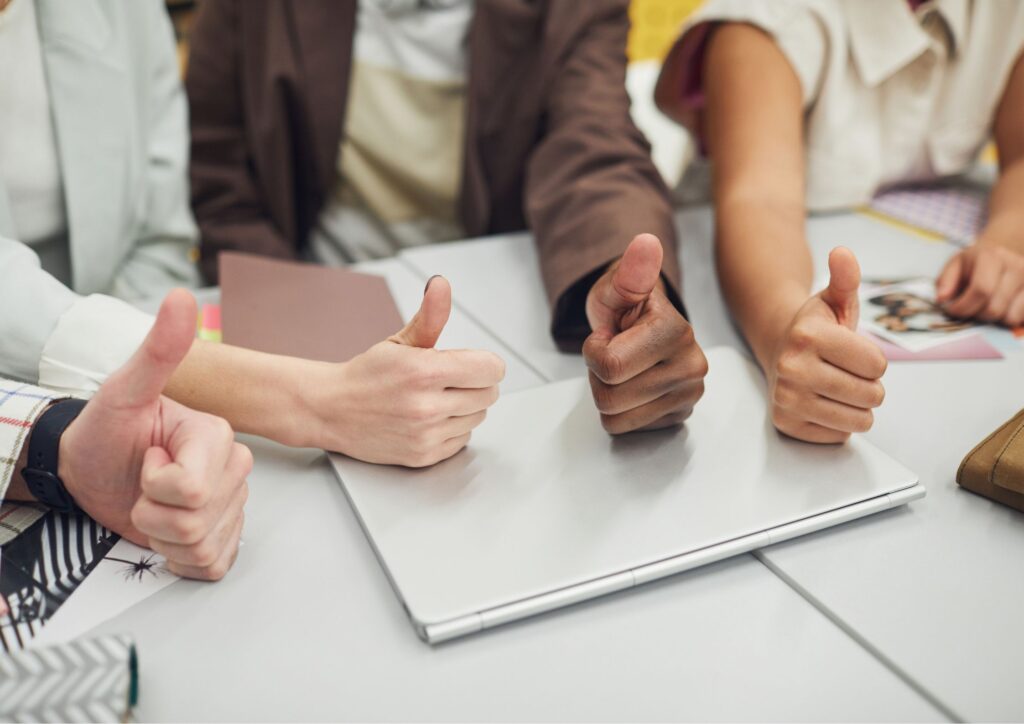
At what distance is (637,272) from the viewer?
0.62 metres

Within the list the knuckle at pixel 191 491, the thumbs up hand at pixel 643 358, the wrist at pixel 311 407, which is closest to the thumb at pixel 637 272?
the thumbs up hand at pixel 643 358

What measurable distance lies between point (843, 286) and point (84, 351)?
56 centimetres

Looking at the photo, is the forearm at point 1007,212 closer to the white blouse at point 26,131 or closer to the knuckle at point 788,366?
the knuckle at point 788,366

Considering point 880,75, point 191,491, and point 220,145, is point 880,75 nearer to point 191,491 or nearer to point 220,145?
point 220,145

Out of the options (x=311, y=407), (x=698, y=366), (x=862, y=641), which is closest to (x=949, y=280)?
(x=698, y=366)

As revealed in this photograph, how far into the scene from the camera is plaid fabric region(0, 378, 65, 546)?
0.56 metres

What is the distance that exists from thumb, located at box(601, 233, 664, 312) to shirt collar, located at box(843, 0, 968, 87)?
0.62 m

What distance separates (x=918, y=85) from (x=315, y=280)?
0.79m

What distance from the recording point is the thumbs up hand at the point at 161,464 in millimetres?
487

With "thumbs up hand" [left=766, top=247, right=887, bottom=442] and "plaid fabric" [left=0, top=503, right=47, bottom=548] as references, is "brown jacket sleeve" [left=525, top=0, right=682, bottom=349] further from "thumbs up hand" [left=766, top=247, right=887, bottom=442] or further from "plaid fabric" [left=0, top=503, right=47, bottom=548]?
"plaid fabric" [left=0, top=503, right=47, bottom=548]

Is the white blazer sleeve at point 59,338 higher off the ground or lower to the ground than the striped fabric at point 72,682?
higher

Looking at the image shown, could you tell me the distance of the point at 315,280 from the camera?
2.83 ft

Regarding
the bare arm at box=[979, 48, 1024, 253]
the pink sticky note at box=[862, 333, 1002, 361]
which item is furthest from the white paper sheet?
the bare arm at box=[979, 48, 1024, 253]

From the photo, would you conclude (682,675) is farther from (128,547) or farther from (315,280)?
(315,280)
